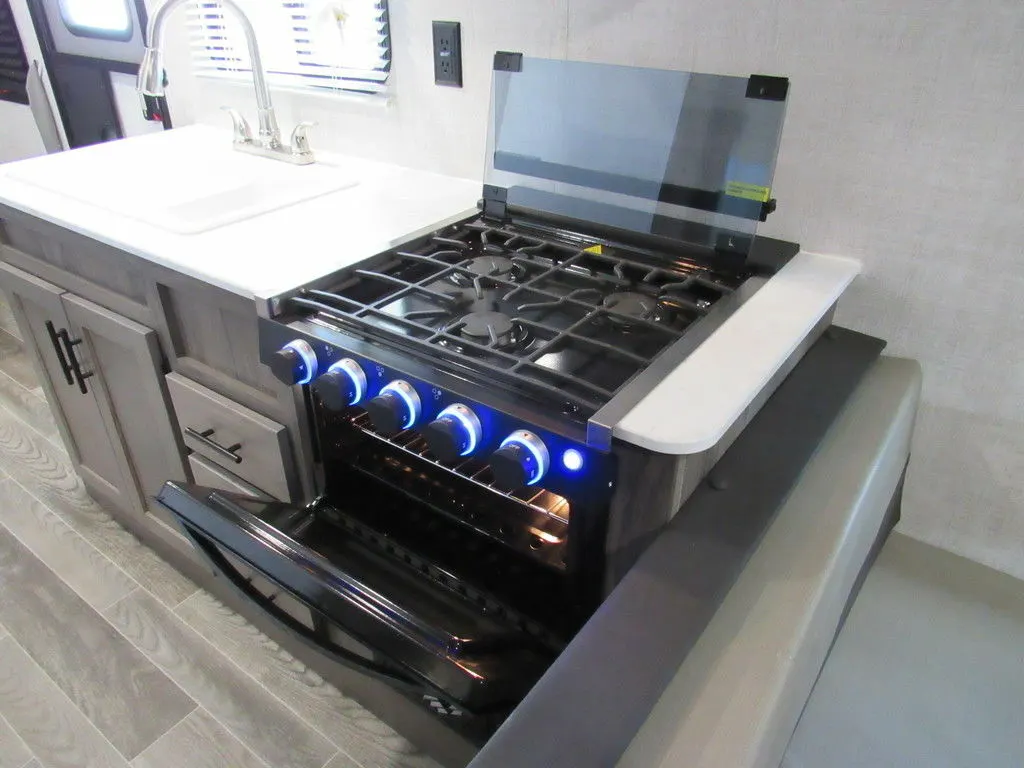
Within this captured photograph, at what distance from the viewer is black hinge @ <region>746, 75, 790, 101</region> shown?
1.01 meters

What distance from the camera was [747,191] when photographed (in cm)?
108

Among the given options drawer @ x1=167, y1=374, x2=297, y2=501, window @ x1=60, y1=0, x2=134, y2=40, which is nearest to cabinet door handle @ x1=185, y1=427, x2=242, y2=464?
drawer @ x1=167, y1=374, x2=297, y2=501

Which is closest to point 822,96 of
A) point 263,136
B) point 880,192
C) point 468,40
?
point 880,192

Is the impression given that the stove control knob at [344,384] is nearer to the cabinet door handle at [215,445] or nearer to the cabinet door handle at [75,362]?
the cabinet door handle at [215,445]

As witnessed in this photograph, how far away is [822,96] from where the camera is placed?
3.51 feet

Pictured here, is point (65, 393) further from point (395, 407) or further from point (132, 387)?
point (395, 407)

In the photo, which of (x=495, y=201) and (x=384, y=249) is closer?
(x=384, y=249)

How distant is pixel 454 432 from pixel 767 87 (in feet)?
2.31

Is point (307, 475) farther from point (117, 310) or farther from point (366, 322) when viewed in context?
point (117, 310)

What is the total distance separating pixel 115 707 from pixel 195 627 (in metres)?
0.23

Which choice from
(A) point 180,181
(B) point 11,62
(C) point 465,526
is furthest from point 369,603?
(B) point 11,62

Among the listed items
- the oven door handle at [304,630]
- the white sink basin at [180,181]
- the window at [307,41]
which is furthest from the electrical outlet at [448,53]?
the oven door handle at [304,630]

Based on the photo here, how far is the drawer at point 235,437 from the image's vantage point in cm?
119

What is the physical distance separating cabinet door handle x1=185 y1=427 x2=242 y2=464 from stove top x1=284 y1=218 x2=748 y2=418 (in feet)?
1.35
